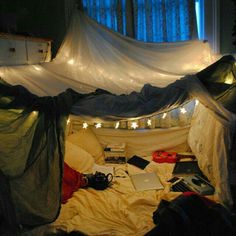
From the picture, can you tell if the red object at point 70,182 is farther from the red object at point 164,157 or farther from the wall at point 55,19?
the wall at point 55,19

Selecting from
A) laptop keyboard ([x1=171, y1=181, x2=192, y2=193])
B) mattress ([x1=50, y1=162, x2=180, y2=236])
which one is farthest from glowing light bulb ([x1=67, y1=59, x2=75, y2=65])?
laptop keyboard ([x1=171, y1=181, x2=192, y2=193])

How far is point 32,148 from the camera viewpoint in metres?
1.96

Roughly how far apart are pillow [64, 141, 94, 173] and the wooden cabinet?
926 mm

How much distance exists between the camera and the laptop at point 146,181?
8.78 feet

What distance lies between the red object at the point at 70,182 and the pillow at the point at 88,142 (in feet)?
1.61

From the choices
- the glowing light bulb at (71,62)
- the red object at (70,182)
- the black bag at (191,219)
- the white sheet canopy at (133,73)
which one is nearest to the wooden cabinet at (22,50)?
the white sheet canopy at (133,73)

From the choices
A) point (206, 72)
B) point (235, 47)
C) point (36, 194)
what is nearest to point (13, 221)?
point (36, 194)

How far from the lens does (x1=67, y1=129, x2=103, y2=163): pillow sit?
3.20 metres

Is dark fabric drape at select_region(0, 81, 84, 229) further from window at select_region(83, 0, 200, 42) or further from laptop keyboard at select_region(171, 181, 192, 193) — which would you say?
window at select_region(83, 0, 200, 42)

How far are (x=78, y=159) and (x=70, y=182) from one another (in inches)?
16.9

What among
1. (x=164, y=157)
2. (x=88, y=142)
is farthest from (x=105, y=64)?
(x=164, y=157)

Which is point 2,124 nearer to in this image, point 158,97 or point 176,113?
point 158,97

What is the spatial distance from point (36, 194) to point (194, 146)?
66.2 inches

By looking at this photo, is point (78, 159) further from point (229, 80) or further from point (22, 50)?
point (229, 80)
